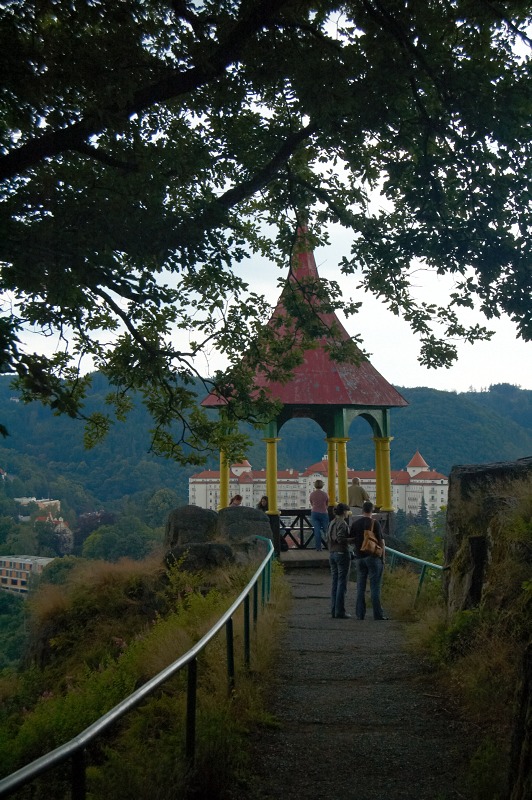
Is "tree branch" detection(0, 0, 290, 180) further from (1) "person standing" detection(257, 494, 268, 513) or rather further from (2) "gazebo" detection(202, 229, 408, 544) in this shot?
(1) "person standing" detection(257, 494, 268, 513)

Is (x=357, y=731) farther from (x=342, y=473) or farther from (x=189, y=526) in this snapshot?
(x=342, y=473)

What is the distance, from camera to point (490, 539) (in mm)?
7531

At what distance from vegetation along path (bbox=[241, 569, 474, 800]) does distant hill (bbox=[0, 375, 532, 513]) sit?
56.5 m

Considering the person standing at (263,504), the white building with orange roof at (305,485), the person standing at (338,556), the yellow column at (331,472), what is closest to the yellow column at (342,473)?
the yellow column at (331,472)

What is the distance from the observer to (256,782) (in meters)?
4.78

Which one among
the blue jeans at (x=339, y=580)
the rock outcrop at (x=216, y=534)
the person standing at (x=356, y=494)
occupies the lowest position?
the blue jeans at (x=339, y=580)

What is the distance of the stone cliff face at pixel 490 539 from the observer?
648 cm

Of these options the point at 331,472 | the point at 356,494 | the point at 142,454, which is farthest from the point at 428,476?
the point at 356,494

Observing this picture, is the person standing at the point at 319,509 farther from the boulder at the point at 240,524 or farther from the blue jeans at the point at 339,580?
the blue jeans at the point at 339,580

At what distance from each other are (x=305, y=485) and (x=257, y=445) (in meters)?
18.7

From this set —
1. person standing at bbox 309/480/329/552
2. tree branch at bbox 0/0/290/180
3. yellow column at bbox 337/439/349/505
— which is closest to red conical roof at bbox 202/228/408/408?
yellow column at bbox 337/439/349/505

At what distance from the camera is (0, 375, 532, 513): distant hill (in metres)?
84.4

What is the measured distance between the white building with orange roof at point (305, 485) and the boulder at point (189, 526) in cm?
4969

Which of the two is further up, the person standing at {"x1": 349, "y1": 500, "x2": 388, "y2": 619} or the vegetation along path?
the person standing at {"x1": 349, "y1": 500, "x2": 388, "y2": 619}
